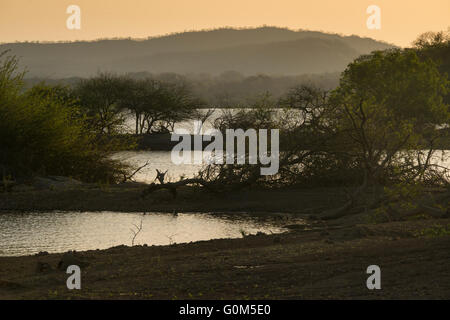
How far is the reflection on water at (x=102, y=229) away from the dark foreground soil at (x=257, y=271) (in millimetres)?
2581

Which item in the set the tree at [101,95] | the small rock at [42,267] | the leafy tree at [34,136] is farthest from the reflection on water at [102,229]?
the tree at [101,95]

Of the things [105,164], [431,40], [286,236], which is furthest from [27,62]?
[286,236]

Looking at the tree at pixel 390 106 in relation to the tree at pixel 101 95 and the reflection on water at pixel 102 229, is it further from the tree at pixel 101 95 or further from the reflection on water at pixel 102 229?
the tree at pixel 101 95

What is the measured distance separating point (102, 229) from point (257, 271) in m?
7.94

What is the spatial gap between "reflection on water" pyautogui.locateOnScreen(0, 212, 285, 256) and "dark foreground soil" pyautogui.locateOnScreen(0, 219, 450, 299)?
2.58 metres

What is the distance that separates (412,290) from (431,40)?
5731 centimetres

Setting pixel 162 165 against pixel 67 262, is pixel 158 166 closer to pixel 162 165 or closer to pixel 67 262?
pixel 162 165

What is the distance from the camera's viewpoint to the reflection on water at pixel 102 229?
1529 centimetres

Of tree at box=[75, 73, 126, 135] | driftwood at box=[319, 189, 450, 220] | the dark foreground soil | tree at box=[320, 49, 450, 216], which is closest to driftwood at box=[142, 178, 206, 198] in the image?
driftwood at box=[319, 189, 450, 220]

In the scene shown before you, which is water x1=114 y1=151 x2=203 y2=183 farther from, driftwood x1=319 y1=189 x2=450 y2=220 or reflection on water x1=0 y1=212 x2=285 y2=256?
driftwood x1=319 y1=189 x2=450 y2=220

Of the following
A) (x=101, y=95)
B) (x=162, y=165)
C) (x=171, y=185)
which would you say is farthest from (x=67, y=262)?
(x=101, y=95)

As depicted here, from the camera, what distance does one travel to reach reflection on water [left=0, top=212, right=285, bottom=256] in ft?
50.2
